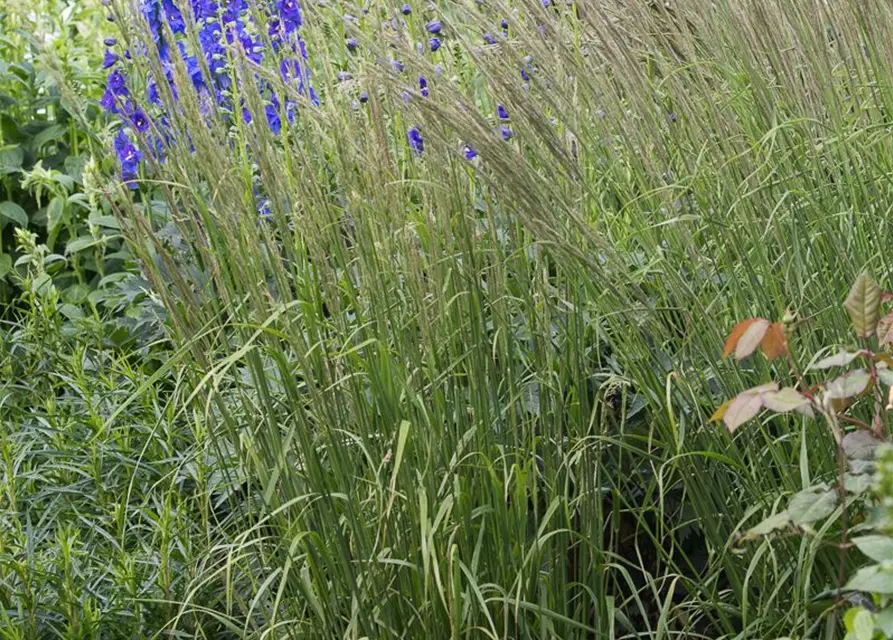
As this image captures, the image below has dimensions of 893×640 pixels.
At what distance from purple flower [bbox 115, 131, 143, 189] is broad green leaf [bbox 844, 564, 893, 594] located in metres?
2.87

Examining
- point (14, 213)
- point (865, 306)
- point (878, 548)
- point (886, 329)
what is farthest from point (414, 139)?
point (14, 213)

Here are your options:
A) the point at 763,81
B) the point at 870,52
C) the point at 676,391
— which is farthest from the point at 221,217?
the point at 870,52

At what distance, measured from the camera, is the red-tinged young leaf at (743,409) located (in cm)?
152

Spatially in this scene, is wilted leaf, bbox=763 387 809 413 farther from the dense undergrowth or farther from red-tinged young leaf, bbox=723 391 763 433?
the dense undergrowth

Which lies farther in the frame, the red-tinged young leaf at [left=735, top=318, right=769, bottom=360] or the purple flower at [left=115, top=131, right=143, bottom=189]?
the purple flower at [left=115, top=131, right=143, bottom=189]

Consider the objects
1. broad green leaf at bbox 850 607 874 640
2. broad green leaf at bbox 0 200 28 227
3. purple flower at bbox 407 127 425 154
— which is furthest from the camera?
broad green leaf at bbox 0 200 28 227

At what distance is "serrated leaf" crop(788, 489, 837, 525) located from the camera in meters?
1.58

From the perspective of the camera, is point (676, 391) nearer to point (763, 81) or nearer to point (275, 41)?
point (763, 81)

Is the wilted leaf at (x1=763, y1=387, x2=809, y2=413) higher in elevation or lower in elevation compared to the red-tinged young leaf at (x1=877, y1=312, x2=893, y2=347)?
higher

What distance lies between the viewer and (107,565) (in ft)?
9.02

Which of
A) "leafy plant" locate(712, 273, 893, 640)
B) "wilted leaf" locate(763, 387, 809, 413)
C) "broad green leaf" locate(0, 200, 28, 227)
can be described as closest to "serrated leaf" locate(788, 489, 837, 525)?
"leafy plant" locate(712, 273, 893, 640)

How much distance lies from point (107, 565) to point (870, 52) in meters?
2.08

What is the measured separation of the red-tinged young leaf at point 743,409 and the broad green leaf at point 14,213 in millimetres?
3730

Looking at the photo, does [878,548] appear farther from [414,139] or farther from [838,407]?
[414,139]
